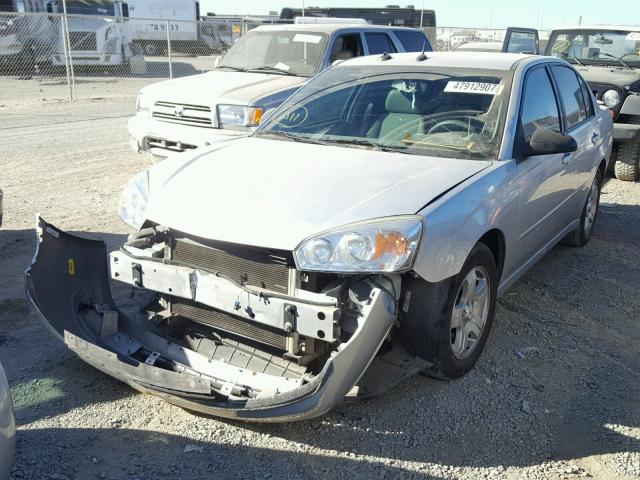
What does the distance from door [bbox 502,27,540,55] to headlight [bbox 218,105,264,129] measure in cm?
940

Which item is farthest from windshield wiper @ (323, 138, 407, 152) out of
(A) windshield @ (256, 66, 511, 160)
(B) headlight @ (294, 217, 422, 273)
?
(B) headlight @ (294, 217, 422, 273)

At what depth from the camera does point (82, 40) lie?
21.5 metres

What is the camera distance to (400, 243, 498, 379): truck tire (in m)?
3.24

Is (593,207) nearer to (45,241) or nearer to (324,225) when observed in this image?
(324,225)

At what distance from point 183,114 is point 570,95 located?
4.53 metres

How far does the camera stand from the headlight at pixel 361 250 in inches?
118

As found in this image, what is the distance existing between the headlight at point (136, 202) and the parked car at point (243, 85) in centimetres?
367

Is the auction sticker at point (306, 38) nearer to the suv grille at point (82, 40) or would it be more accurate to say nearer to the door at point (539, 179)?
the door at point (539, 179)

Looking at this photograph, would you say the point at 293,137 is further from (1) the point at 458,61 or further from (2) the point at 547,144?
(2) the point at 547,144

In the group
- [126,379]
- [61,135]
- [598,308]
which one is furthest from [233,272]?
[61,135]

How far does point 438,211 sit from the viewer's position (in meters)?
3.20

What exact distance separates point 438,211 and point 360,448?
119 centimetres

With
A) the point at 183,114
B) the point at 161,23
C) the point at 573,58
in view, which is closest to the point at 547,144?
the point at 183,114

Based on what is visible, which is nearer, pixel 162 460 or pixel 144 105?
pixel 162 460
